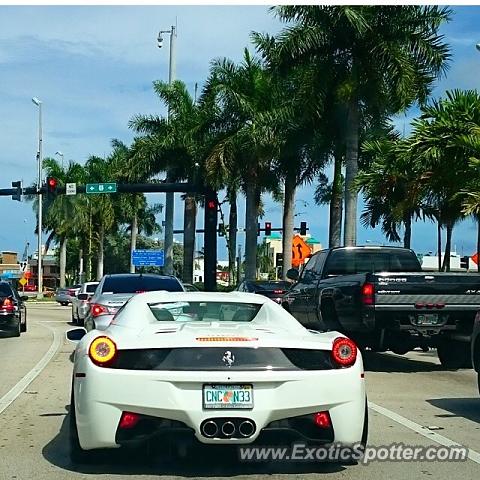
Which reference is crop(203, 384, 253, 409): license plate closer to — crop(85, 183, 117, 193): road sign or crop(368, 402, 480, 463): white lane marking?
crop(368, 402, 480, 463): white lane marking

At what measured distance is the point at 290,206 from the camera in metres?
40.9

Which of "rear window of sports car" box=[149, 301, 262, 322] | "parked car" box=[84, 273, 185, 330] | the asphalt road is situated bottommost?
the asphalt road

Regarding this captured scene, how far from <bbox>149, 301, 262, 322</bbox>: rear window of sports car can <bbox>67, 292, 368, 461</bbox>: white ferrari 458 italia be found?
3.96 feet

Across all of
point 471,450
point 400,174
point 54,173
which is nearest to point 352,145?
point 400,174

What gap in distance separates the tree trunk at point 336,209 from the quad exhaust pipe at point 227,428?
1209 inches

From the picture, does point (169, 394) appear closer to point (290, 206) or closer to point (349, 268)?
point (349, 268)

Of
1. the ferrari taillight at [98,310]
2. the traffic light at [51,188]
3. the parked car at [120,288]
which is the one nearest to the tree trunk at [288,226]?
the traffic light at [51,188]

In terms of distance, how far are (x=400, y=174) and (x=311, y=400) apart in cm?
1891

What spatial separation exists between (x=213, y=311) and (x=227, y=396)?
1.88m

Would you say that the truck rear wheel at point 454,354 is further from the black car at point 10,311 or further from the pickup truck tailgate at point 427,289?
the black car at point 10,311

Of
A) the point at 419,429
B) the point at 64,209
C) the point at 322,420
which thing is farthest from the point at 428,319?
the point at 64,209

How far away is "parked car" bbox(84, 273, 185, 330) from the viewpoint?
14.4 metres

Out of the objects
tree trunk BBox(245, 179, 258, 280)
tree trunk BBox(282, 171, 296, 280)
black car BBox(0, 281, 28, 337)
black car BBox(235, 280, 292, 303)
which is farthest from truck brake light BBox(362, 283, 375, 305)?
tree trunk BBox(245, 179, 258, 280)

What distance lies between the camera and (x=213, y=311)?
8055 mm
